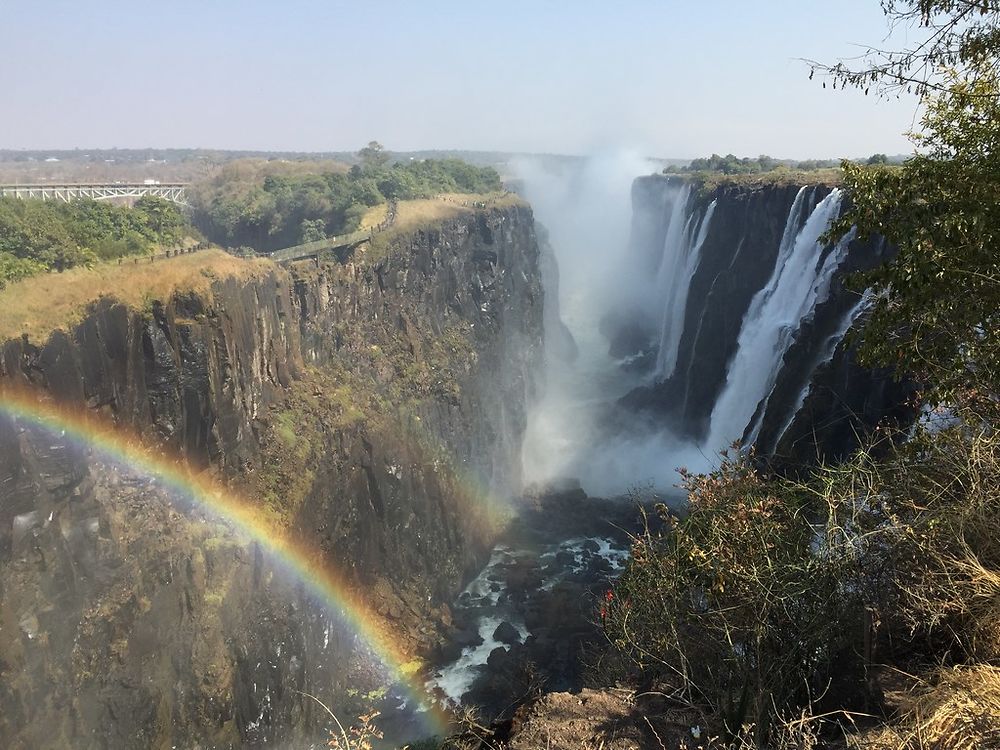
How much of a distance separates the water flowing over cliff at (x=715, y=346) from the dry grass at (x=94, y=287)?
19.6 metres

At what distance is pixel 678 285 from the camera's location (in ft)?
168

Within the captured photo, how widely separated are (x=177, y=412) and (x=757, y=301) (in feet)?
91.6

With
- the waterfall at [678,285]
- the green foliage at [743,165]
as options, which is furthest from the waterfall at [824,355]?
the green foliage at [743,165]

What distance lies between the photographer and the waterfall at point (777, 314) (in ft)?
91.9

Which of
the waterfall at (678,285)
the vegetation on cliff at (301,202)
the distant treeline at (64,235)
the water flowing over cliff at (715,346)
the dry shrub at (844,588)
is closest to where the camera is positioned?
the dry shrub at (844,588)

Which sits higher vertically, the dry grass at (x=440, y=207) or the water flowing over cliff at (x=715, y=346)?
the dry grass at (x=440, y=207)

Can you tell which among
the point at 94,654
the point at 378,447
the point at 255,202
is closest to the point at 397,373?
the point at 378,447

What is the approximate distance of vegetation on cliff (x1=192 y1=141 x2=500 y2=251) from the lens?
151 ft

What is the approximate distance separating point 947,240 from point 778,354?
23949 mm

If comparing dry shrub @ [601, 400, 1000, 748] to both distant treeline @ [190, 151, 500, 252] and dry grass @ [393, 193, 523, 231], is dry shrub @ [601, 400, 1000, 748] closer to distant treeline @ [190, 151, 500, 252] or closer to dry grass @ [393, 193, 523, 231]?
dry grass @ [393, 193, 523, 231]

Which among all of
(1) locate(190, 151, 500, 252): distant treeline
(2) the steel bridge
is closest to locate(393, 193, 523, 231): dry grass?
Answer: (1) locate(190, 151, 500, 252): distant treeline

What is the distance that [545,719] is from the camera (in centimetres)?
848

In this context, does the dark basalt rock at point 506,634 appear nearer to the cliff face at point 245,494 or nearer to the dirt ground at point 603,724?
the cliff face at point 245,494

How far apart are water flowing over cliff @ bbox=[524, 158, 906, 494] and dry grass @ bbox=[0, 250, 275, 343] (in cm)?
1956
